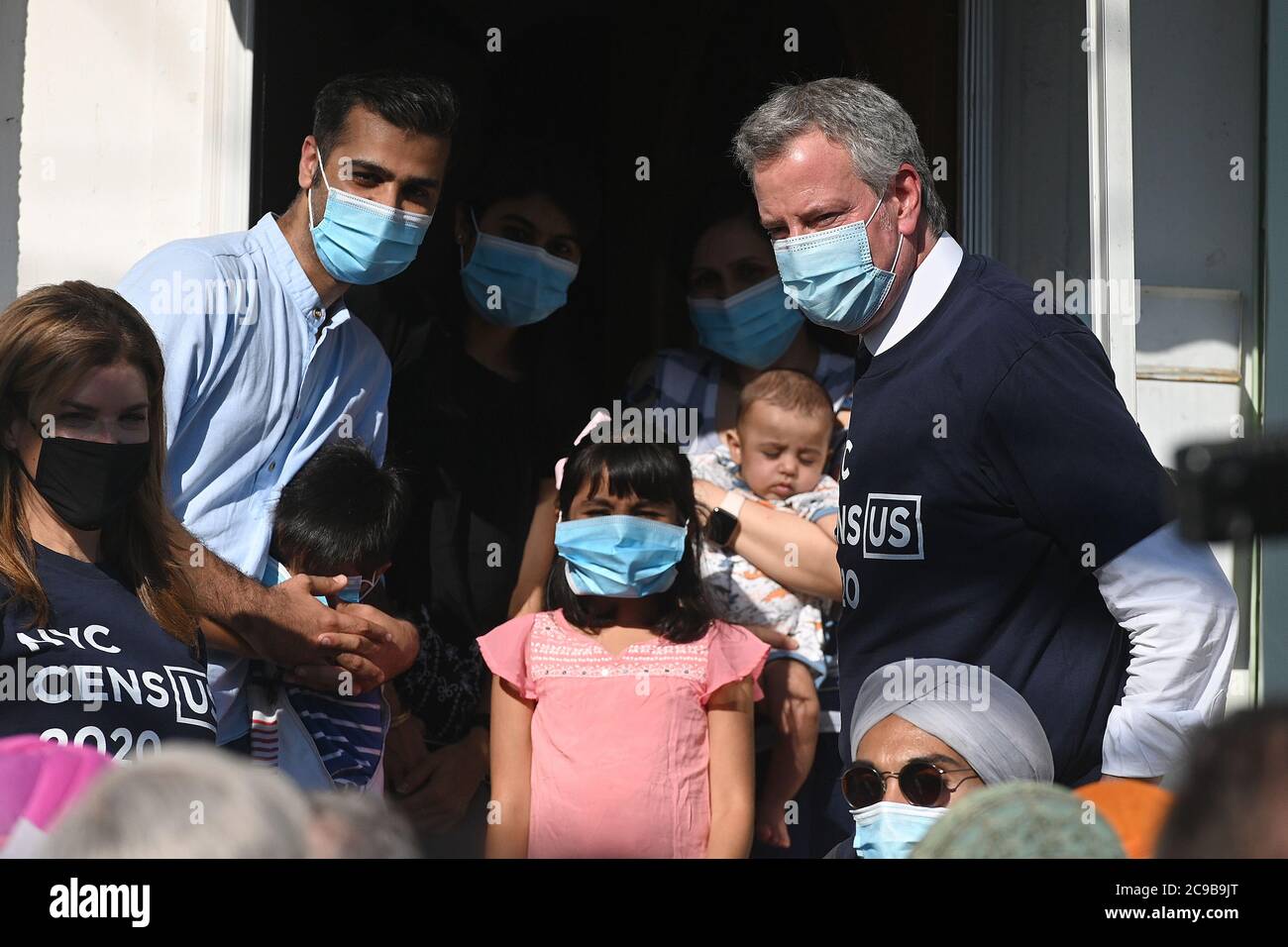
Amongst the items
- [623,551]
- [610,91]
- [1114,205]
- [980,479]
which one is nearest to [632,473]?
[623,551]

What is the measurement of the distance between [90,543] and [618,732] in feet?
4.11

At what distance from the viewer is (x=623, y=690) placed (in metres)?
3.48

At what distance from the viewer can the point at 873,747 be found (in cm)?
258

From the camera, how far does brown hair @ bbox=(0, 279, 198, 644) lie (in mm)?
2691

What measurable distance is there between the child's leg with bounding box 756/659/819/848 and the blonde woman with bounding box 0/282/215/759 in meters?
1.49

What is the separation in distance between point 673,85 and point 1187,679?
365 centimetres

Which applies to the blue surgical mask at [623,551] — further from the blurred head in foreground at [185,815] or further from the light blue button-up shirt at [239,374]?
the blurred head in foreground at [185,815]

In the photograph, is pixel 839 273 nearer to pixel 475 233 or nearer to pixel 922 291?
pixel 922 291

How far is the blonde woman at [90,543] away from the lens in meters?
2.52

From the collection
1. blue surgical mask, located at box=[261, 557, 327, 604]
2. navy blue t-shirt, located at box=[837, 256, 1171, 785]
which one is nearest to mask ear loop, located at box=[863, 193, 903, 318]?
navy blue t-shirt, located at box=[837, 256, 1171, 785]

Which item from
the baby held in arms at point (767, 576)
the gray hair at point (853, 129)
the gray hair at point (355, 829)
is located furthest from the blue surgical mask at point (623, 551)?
the gray hair at point (355, 829)
